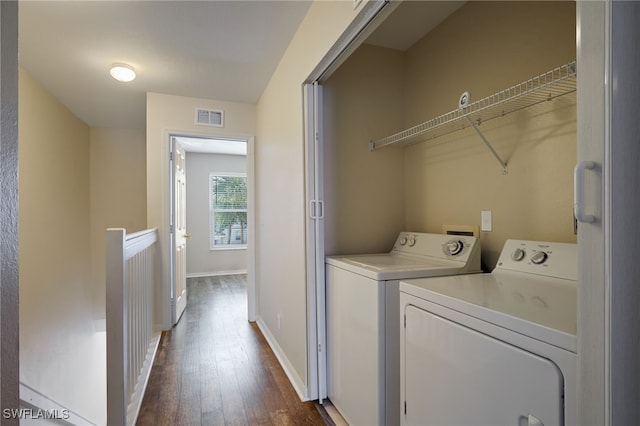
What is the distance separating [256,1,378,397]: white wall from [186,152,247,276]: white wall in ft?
11.0

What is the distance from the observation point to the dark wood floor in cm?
190

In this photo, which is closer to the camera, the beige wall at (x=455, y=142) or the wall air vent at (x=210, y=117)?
the beige wall at (x=455, y=142)

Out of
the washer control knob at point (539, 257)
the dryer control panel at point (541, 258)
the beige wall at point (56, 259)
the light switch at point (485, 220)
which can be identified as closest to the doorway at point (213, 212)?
the beige wall at point (56, 259)

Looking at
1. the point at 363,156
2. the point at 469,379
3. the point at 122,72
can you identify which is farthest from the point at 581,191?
the point at 122,72

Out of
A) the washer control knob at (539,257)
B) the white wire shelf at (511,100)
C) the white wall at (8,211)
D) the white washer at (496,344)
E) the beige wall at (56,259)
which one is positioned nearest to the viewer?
the white wall at (8,211)

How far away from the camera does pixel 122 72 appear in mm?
2676

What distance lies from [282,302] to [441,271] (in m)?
1.40

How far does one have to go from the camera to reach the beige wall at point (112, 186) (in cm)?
446

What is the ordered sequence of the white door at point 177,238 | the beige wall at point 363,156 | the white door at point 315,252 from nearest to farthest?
the white door at point 315,252, the beige wall at point 363,156, the white door at point 177,238

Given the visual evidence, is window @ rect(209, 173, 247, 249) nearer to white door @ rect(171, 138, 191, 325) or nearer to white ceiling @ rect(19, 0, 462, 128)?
white door @ rect(171, 138, 191, 325)

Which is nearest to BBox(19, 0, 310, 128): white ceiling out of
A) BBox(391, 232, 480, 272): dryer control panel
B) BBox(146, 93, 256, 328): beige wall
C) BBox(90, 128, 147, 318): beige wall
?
BBox(146, 93, 256, 328): beige wall

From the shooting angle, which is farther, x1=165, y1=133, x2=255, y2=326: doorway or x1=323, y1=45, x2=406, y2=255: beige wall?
x1=165, y1=133, x2=255, y2=326: doorway

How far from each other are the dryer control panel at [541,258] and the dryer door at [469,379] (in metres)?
0.56

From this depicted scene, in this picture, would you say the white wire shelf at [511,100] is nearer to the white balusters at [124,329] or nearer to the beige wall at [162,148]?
the white balusters at [124,329]
